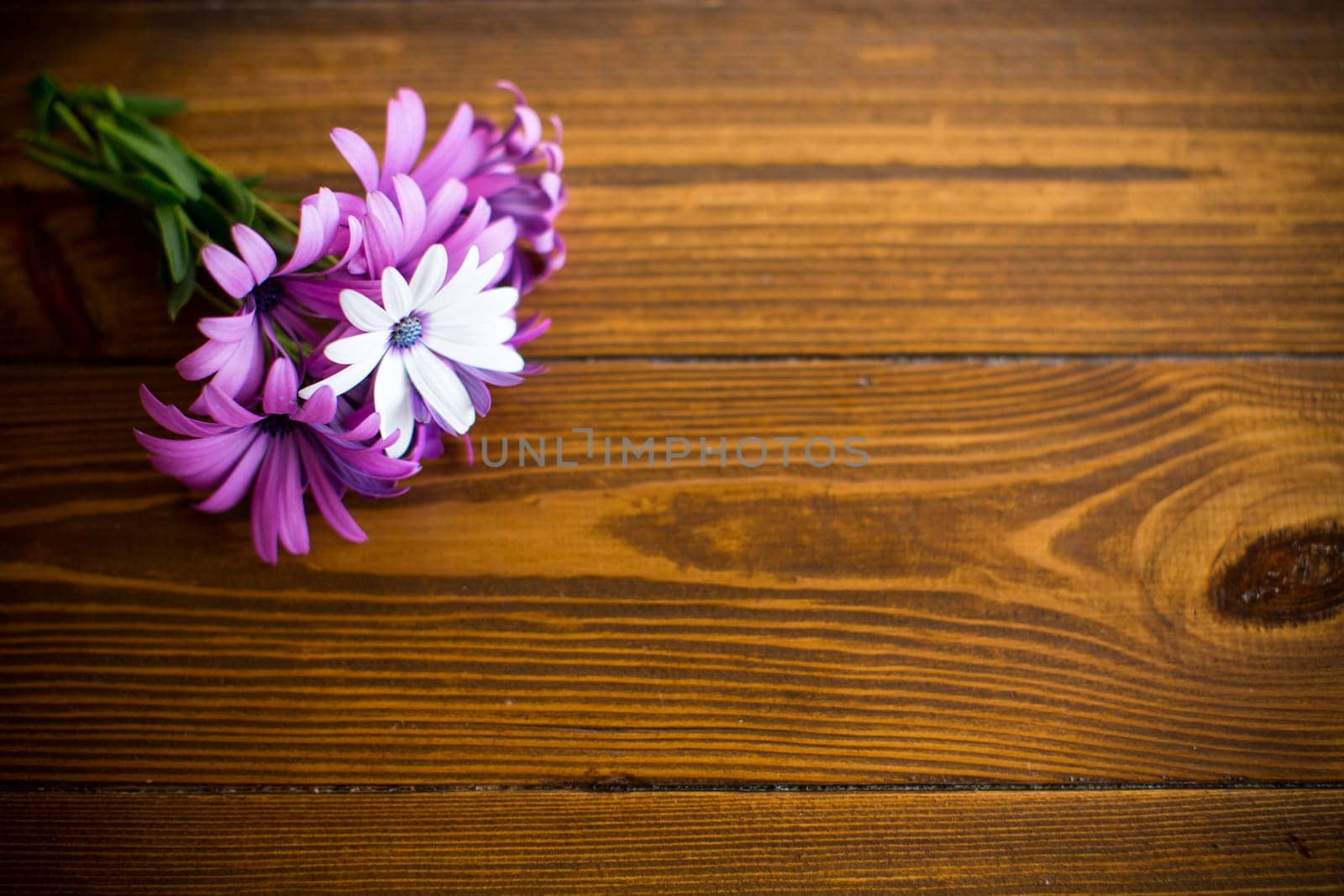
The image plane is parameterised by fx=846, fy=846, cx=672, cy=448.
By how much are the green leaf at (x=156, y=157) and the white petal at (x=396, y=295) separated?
178 mm

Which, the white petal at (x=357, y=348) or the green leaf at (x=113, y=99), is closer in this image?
the white petal at (x=357, y=348)

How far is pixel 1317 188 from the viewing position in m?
0.53

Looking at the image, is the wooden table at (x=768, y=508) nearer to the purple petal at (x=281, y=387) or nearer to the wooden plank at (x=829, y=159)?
the wooden plank at (x=829, y=159)

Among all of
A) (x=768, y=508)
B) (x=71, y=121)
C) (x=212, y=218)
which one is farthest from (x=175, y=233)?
(x=768, y=508)

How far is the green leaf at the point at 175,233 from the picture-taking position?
0.41 metres

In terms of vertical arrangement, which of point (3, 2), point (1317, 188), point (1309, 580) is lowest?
point (1309, 580)

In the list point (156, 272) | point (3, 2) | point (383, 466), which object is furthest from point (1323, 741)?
point (3, 2)

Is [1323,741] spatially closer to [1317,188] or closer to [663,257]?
[1317,188]

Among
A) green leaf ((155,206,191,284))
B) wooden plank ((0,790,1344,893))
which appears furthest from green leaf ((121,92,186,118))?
wooden plank ((0,790,1344,893))

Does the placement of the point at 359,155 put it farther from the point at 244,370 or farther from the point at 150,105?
A: the point at 150,105

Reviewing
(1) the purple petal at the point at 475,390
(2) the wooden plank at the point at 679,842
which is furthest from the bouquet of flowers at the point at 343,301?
(2) the wooden plank at the point at 679,842

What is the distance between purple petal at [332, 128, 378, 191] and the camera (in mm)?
339

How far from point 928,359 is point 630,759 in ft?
0.93

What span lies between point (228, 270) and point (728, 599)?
0.29 metres
